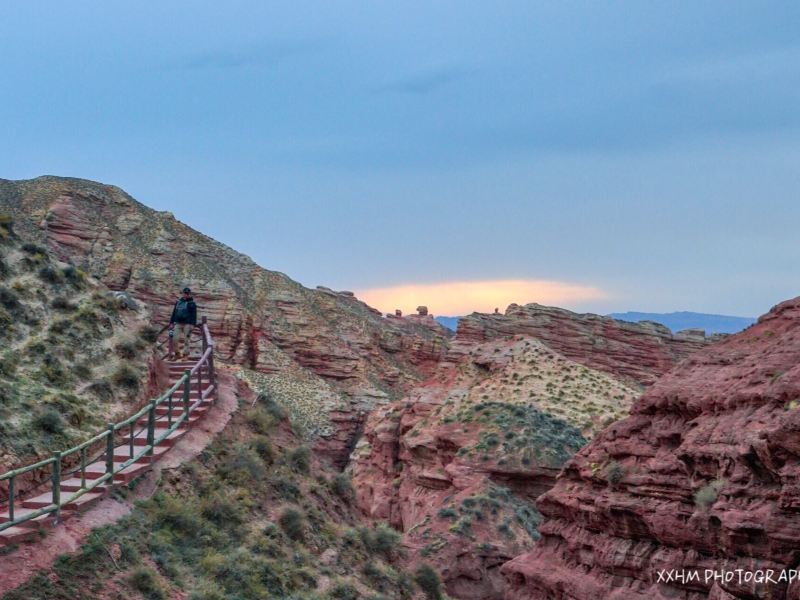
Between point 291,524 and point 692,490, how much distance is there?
7.37 m

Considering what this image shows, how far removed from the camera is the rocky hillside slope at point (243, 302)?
7225cm

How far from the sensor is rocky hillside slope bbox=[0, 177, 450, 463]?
7225 centimetres

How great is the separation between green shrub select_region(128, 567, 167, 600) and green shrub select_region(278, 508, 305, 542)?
14.9 feet

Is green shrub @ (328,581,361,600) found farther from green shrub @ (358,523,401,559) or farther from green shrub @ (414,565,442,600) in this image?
green shrub @ (414,565,442,600)

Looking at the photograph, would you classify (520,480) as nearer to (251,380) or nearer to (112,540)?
(112,540)

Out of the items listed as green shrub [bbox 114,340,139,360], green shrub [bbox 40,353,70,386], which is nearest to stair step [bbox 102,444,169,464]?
green shrub [bbox 40,353,70,386]

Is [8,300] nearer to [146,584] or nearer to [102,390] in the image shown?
[102,390]

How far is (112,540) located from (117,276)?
63792mm

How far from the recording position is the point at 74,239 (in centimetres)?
7681

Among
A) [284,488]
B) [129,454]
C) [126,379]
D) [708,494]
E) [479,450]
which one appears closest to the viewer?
[129,454]

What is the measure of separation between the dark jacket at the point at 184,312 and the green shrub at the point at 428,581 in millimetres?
7791

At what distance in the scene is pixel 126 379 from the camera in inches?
727

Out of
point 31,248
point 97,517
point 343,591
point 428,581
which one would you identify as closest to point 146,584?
point 97,517

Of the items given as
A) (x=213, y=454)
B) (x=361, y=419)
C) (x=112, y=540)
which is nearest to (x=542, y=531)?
(x=213, y=454)
